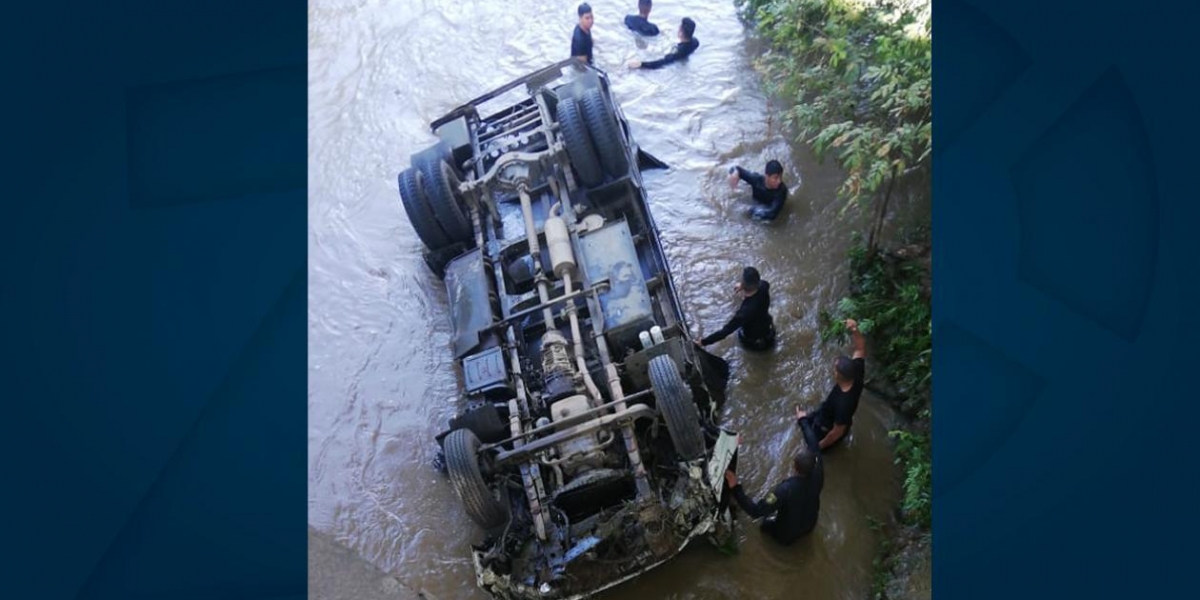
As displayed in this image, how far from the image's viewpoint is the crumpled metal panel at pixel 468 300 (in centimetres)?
623

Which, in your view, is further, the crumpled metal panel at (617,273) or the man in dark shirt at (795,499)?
the crumpled metal panel at (617,273)

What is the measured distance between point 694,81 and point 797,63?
5.08 feet

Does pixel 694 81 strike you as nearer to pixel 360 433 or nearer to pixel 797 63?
pixel 797 63

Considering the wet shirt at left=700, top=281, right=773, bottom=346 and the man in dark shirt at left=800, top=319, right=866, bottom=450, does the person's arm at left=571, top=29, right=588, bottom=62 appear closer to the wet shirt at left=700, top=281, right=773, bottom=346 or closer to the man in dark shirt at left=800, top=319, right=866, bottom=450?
the wet shirt at left=700, top=281, right=773, bottom=346

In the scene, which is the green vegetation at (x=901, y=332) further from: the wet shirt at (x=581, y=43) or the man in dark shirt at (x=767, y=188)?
the wet shirt at (x=581, y=43)

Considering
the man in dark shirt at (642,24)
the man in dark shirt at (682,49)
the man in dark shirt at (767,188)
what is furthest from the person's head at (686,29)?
the man in dark shirt at (767,188)

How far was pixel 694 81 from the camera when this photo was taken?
31.2 feet

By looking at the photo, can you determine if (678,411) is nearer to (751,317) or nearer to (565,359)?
(565,359)

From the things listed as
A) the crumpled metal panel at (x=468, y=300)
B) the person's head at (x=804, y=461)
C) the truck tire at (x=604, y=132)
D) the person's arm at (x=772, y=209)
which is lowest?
the person's head at (x=804, y=461)

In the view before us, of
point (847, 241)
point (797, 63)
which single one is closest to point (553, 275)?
point (847, 241)

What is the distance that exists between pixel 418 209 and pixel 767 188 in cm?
333

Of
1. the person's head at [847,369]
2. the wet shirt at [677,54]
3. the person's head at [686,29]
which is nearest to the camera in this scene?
the person's head at [847,369]

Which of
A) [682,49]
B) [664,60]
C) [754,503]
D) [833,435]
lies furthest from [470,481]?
[682,49]

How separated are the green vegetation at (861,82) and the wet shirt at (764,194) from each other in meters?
0.61
